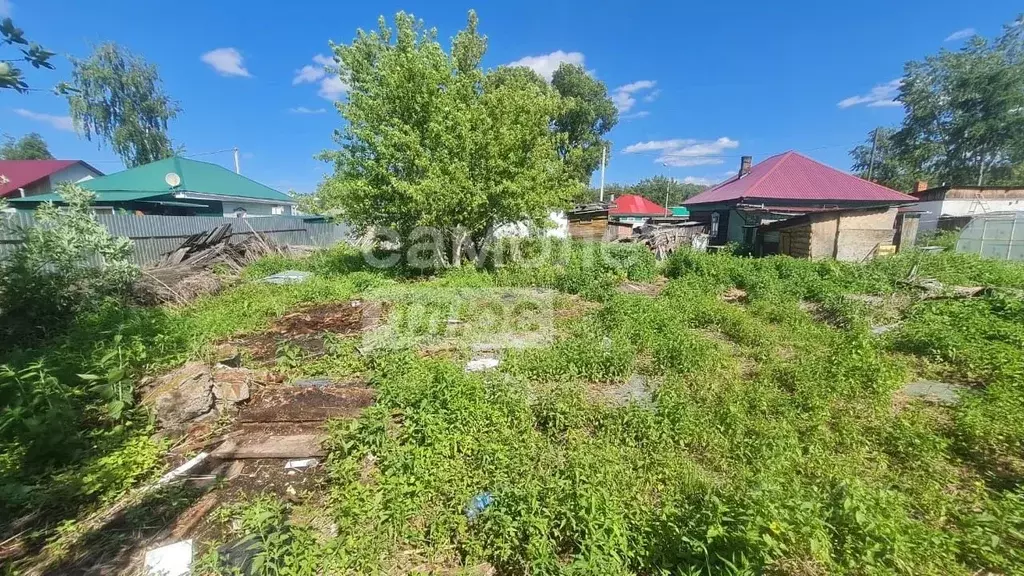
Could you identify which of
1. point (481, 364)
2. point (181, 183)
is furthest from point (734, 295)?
point (181, 183)

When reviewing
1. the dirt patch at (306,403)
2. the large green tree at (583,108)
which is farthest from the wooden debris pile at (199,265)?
the large green tree at (583,108)

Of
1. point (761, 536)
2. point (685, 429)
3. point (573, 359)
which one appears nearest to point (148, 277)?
point (573, 359)

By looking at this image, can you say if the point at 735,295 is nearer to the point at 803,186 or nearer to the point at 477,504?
the point at 477,504

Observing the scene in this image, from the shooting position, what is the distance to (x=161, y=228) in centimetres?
913

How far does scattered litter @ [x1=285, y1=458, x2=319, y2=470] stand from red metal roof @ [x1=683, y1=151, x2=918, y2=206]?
18.2 meters

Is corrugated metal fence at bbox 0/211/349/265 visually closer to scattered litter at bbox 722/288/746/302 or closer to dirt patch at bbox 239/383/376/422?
dirt patch at bbox 239/383/376/422

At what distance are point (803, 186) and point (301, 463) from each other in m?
21.3

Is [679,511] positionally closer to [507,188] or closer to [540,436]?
[540,436]

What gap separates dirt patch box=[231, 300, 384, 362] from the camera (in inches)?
192

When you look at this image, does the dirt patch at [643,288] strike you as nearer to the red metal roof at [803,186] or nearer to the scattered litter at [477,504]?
the scattered litter at [477,504]

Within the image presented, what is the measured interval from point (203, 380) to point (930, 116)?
3758cm

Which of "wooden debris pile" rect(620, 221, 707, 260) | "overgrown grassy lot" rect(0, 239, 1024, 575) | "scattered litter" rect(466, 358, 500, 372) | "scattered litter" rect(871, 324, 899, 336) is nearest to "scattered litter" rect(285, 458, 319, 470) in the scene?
"overgrown grassy lot" rect(0, 239, 1024, 575)

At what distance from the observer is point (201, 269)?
822 cm

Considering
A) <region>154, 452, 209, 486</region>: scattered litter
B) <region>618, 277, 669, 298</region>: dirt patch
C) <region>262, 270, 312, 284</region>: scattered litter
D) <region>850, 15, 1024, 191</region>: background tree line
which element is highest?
<region>850, 15, 1024, 191</region>: background tree line
